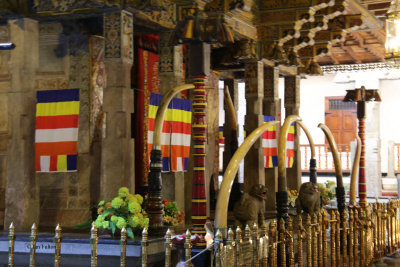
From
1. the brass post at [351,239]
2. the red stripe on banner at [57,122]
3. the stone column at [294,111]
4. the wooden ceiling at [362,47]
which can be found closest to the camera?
the brass post at [351,239]

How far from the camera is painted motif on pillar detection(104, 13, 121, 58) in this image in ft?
27.9

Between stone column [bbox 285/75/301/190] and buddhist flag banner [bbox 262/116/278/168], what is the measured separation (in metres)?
1.97

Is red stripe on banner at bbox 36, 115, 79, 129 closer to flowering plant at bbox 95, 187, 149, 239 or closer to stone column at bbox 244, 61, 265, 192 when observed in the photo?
flowering plant at bbox 95, 187, 149, 239

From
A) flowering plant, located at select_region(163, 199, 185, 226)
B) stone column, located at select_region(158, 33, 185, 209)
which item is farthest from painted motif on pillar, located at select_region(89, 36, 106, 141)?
flowering plant, located at select_region(163, 199, 185, 226)

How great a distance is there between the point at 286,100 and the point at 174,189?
609 centimetres

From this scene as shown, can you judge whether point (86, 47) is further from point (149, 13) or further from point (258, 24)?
point (258, 24)

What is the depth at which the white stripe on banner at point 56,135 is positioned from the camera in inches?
349

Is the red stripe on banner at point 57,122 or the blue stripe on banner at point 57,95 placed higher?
the blue stripe on banner at point 57,95

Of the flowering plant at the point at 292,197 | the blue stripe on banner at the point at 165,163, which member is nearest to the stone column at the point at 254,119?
the flowering plant at the point at 292,197

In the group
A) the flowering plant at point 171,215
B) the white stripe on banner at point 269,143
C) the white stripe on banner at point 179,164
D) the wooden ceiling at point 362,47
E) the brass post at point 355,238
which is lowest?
the brass post at point 355,238

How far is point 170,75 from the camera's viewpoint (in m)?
9.95

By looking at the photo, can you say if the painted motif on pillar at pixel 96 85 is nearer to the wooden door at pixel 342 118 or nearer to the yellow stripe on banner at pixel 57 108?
the yellow stripe on banner at pixel 57 108

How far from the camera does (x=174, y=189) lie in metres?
10.0

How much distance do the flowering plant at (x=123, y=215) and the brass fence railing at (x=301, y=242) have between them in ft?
2.97
